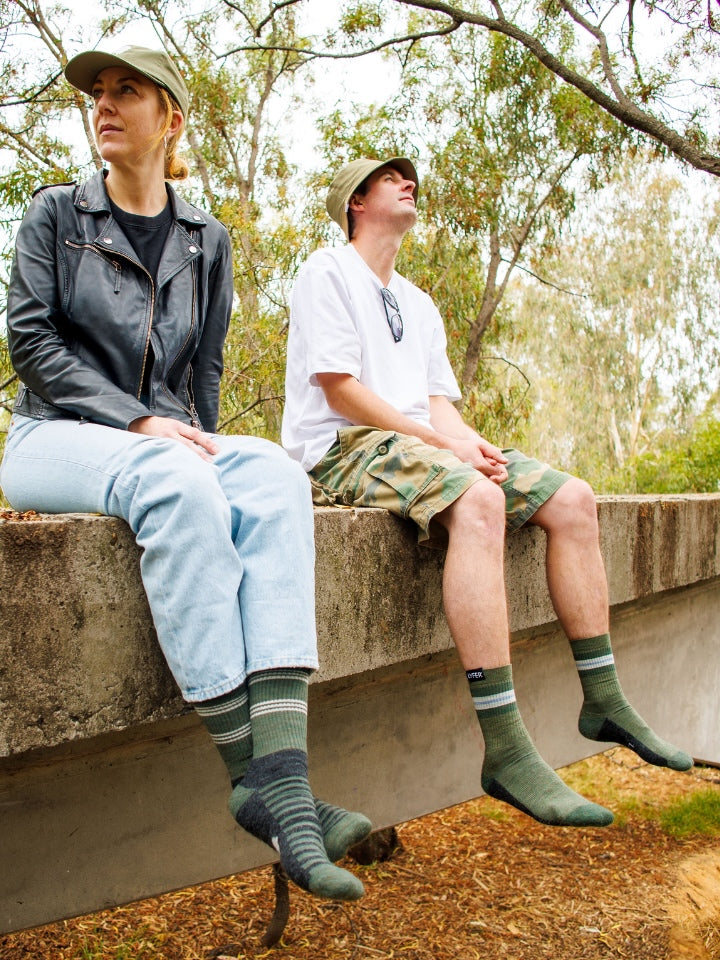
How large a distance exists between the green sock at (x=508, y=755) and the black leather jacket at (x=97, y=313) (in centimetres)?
103

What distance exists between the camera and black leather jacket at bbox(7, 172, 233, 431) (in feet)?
7.03

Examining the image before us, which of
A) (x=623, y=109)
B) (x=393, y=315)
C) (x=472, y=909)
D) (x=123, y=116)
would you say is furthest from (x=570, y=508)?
(x=623, y=109)

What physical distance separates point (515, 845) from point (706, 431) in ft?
38.9

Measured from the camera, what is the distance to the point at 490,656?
231cm

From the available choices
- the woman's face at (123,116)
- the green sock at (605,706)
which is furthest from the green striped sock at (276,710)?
the woman's face at (123,116)

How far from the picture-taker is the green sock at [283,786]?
1609 millimetres

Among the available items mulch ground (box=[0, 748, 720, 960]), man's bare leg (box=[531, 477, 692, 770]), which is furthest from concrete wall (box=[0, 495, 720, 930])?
mulch ground (box=[0, 748, 720, 960])

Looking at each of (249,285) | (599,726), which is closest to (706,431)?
(249,285)

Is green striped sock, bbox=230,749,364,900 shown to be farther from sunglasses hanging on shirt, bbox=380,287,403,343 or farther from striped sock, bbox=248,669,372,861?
sunglasses hanging on shirt, bbox=380,287,403,343

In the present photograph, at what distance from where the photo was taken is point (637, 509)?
3.67 meters

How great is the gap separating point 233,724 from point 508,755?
0.86m

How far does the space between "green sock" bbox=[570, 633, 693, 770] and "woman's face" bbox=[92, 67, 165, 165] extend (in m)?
1.79

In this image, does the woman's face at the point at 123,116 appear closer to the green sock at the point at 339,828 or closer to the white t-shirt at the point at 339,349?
the white t-shirt at the point at 339,349

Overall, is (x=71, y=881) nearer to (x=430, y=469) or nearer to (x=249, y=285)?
(x=430, y=469)
